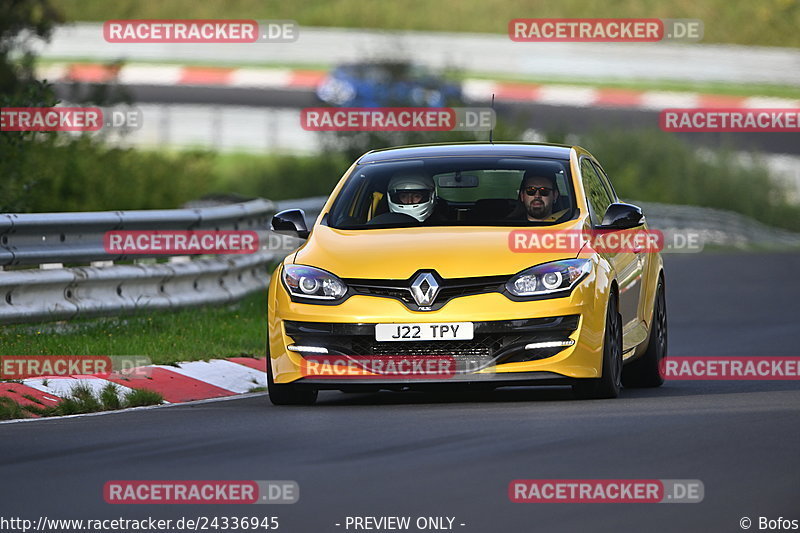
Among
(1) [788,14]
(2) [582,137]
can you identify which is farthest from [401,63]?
(1) [788,14]

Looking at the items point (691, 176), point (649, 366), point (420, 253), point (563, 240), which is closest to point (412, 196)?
point (420, 253)

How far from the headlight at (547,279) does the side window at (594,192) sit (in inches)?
37.7

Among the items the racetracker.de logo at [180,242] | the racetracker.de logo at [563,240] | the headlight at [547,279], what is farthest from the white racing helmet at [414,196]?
the racetracker.de logo at [180,242]

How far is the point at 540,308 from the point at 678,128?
30844mm

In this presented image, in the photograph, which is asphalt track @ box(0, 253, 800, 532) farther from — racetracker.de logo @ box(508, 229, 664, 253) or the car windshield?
the car windshield

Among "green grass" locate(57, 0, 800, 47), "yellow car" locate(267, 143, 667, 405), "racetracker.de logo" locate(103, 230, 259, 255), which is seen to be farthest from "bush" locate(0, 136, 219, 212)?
"green grass" locate(57, 0, 800, 47)

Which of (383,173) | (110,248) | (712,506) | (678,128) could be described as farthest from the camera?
(678,128)

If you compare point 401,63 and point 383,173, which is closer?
point 383,173

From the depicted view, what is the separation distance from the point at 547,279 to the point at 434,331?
0.71 meters

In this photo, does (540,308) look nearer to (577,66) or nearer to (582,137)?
(582,137)

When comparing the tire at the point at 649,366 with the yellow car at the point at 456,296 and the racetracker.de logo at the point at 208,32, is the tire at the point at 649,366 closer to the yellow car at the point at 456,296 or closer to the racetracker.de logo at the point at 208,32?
the yellow car at the point at 456,296

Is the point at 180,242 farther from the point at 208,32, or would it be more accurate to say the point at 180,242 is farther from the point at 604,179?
the point at 208,32

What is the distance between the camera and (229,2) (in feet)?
167

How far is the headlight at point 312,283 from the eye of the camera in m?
10.8
